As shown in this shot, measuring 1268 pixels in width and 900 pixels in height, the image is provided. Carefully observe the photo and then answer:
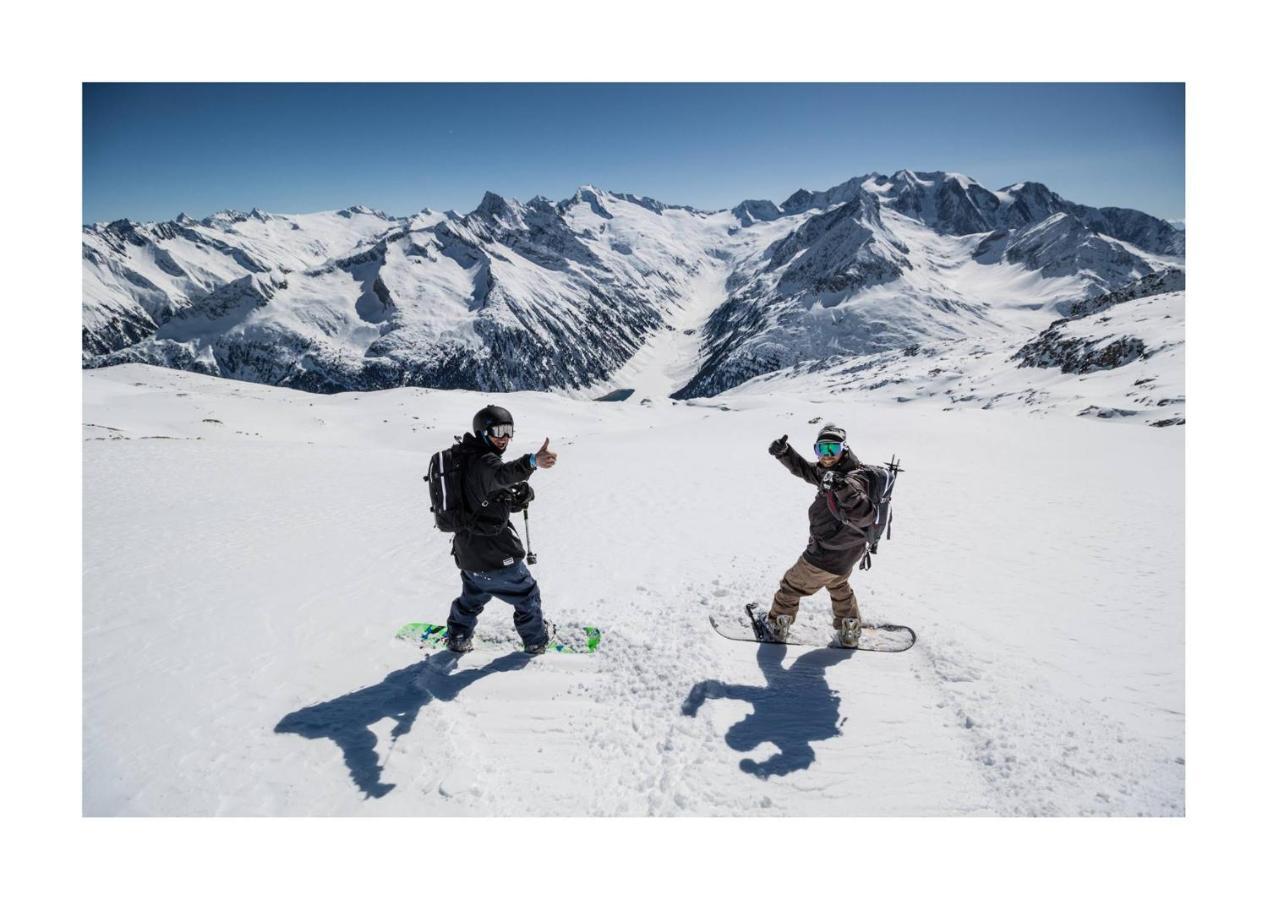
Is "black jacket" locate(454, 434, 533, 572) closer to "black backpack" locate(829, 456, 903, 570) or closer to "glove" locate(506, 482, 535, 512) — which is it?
"glove" locate(506, 482, 535, 512)

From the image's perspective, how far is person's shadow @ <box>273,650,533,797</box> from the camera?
193 inches

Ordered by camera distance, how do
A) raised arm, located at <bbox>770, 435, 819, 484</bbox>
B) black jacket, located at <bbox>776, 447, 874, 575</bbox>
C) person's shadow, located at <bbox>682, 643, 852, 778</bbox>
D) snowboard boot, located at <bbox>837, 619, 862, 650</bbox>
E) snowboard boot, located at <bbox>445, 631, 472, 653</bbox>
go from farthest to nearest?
snowboard boot, located at <bbox>837, 619, 862, 650</bbox> < snowboard boot, located at <bbox>445, 631, 472, 653</bbox> < raised arm, located at <bbox>770, 435, 819, 484</bbox> < black jacket, located at <bbox>776, 447, 874, 575</bbox> < person's shadow, located at <bbox>682, 643, 852, 778</bbox>

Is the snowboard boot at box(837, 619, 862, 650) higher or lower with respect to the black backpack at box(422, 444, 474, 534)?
lower

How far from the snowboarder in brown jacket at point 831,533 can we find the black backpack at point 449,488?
10.8 ft

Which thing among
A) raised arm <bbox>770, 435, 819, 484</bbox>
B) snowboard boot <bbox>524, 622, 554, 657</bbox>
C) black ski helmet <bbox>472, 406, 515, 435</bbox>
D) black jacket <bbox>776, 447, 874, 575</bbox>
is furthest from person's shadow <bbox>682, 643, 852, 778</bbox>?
black ski helmet <bbox>472, 406, 515, 435</bbox>

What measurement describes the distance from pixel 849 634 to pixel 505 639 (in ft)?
13.5

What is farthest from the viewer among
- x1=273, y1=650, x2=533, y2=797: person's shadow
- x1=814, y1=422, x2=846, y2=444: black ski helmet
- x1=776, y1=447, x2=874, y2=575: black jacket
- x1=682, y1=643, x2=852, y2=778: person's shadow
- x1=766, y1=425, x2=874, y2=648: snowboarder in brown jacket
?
x1=776, y1=447, x2=874, y2=575: black jacket

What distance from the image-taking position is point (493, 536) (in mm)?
6203

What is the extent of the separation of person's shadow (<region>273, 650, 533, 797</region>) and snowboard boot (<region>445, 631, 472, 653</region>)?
92 millimetres

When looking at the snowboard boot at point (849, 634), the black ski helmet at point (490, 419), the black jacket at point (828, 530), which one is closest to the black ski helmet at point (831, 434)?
the black jacket at point (828, 530)

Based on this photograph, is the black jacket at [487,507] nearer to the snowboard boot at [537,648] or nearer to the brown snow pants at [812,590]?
the snowboard boot at [537,648]

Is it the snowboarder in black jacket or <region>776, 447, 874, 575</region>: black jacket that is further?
<region>776, 447, 874, 575</region>: black jacket

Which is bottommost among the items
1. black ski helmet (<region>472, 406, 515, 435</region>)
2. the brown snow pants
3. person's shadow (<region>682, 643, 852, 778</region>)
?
person's shadow (<region>682, 643, 852, 778</region>)
